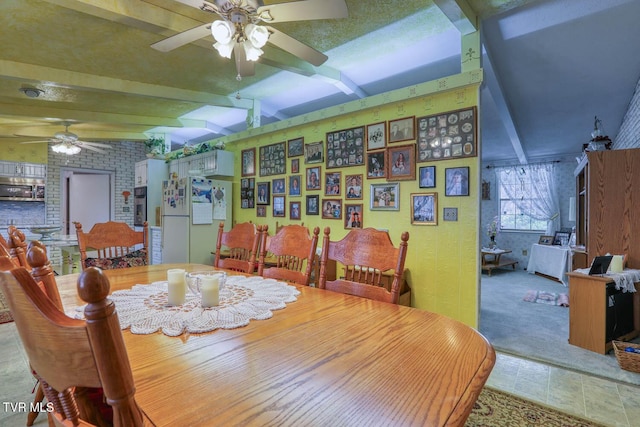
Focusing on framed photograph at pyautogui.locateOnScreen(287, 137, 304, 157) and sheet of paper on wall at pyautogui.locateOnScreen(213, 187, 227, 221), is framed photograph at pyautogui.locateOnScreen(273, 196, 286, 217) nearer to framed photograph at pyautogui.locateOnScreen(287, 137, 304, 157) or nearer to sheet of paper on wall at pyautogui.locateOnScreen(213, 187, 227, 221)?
framed photograph at pyautogui.locateOnScreen(287, 137, 304, 157)

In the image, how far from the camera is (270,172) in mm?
4449

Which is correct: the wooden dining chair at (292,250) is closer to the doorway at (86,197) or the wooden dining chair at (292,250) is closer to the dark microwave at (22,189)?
the doorway at (86,197)

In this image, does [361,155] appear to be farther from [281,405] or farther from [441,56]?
[281,405]

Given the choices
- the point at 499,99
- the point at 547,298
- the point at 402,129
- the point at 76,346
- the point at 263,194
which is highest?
the point at 499,99

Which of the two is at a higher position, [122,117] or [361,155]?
[122,117]

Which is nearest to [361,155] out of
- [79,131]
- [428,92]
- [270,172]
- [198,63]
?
[428,92]

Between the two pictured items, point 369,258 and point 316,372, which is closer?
point 316,372

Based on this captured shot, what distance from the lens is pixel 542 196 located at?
7168mm

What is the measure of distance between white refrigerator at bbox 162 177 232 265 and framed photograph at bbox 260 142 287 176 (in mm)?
856

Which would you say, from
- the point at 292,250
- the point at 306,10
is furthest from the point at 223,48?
the point at 292,250

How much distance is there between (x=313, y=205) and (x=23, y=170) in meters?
6.36

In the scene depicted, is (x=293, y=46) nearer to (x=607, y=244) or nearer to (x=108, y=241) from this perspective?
(x=108, y=241)

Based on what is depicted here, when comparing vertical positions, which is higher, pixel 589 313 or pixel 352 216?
pixel 352 216

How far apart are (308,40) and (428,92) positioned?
1.29 m
